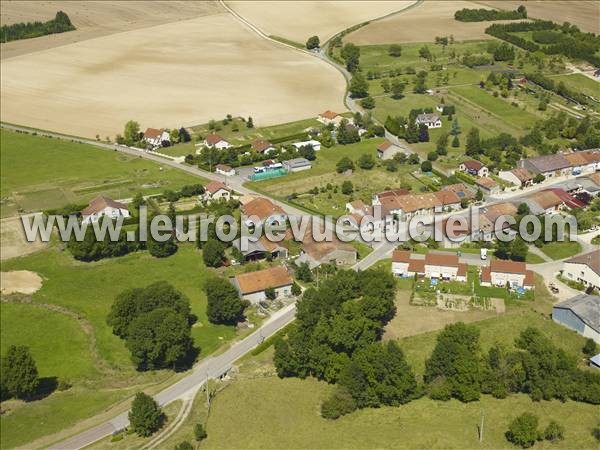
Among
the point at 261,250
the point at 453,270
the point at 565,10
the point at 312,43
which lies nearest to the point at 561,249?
the point at 453,270

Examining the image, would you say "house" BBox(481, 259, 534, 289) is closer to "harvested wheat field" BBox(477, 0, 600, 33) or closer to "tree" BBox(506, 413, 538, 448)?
"tree" BBox(506, 413, 538, 448)

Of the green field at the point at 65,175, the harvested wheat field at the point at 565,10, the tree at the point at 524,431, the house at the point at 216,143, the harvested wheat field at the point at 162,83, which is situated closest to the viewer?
the tree at the point at 524,431

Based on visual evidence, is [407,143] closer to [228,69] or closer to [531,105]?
[531,105]

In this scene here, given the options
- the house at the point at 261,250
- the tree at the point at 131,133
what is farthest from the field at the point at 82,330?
the tree at the point at 131,133

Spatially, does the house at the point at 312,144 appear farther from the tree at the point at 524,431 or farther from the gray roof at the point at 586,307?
the tree at the point at 524,431

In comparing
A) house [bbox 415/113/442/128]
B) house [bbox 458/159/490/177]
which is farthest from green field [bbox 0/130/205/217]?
house [bbox 415/113/442/128]

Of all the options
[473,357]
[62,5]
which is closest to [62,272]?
[473,357]
